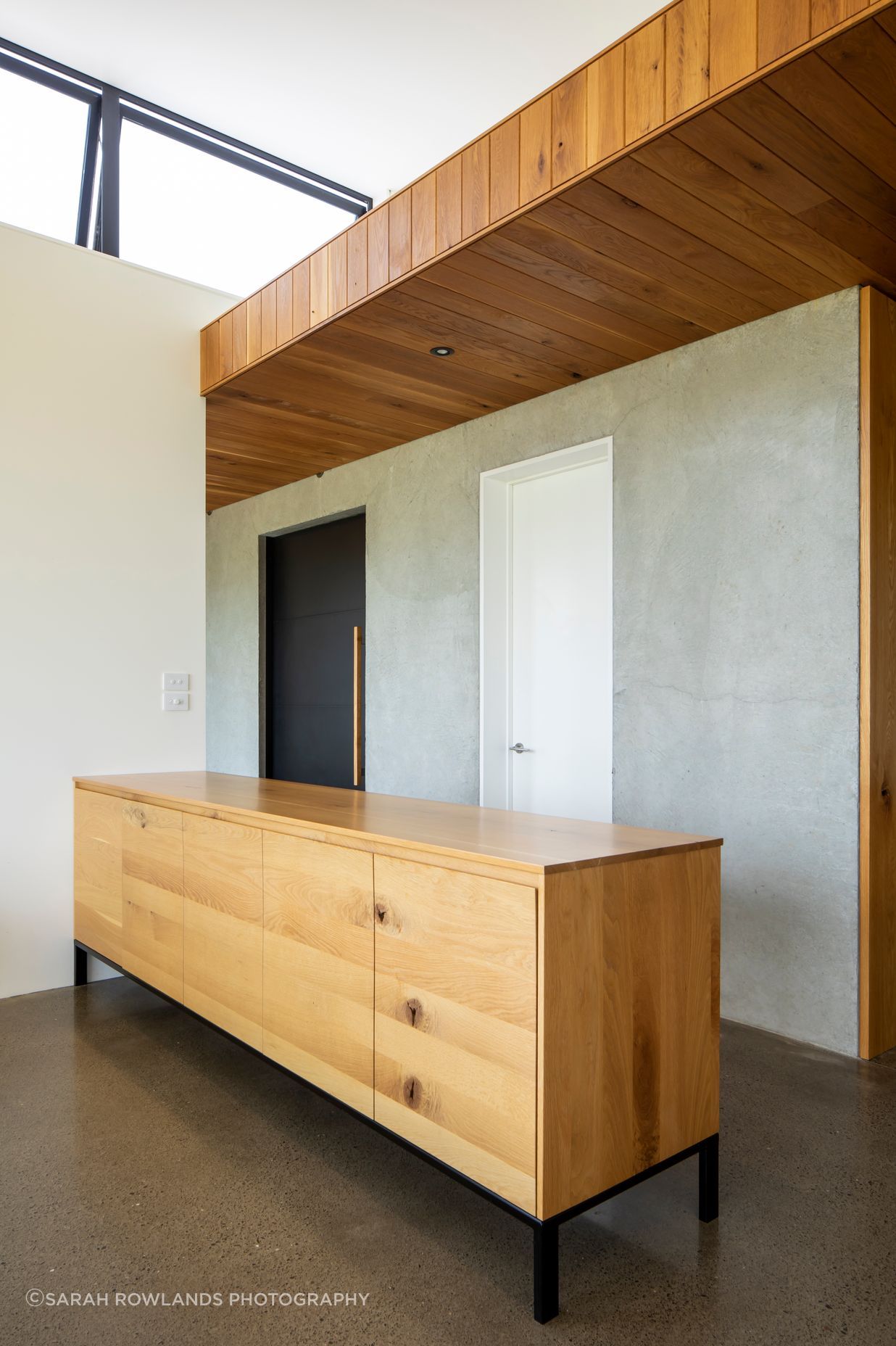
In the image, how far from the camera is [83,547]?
135 inches

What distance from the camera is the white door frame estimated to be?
4020mm

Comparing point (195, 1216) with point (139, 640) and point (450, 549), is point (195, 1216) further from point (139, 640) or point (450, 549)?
point (450, 549)

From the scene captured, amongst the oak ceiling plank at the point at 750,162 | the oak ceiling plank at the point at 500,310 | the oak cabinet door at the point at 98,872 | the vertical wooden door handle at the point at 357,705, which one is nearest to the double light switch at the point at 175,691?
the oak cabinet door at the point at 98,872

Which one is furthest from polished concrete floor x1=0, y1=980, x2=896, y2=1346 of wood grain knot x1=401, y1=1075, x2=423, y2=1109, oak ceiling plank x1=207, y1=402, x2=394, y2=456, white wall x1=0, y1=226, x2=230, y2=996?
oak ceiling plank x1=207, y1=402, x2=394, y2=456

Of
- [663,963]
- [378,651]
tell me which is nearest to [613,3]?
[378,651]

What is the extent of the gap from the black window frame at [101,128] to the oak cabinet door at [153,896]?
2475mm

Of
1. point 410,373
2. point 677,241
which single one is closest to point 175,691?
point 410,373

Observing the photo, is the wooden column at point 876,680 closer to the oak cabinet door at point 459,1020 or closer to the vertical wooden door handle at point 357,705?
the oak cabinet door at point 459,1020

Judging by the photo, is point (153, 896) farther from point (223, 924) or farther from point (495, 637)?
point (495, 637)

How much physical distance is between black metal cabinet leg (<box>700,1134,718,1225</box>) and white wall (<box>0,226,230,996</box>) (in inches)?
97.3

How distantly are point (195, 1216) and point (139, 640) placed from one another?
2.27 metres

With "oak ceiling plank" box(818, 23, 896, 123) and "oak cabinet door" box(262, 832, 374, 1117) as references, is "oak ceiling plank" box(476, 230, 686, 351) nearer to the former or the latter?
"oak ceiling plank" box(818, 23, 896, 123)

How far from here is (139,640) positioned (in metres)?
3.56

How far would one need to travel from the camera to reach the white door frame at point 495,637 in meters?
4.02
